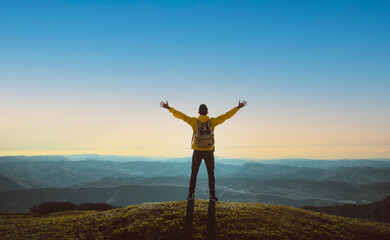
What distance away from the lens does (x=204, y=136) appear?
984cm

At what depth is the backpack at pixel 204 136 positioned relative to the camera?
9.84m

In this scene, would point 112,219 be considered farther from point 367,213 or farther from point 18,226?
point 367,213

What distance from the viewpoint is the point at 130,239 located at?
346 inches

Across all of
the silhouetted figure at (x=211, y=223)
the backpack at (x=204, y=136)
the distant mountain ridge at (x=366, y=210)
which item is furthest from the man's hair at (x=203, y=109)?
the distant mountain ridge at (x=366, y=210)

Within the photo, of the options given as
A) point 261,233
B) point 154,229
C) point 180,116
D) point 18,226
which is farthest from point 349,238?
point 18,226

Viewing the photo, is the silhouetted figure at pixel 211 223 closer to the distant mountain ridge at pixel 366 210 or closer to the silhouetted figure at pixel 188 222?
the silhouetted figure at pixel 188 222

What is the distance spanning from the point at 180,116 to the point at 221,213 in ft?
16.9

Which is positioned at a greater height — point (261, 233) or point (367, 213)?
point (261, 233)

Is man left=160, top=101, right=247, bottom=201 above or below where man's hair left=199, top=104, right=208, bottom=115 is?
→ below

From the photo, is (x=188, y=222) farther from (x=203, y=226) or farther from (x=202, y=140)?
(x=202, y=140)

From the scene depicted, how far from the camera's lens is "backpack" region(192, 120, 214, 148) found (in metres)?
9.84

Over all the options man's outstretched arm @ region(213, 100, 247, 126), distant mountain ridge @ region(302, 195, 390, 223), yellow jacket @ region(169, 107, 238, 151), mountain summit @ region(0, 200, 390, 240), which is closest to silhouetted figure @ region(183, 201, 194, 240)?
mountain summit @ region(0, 200, 390, 240)

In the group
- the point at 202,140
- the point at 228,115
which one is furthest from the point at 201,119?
the point at 228,115

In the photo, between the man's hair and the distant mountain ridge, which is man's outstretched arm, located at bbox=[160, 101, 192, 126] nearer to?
the man's hair
